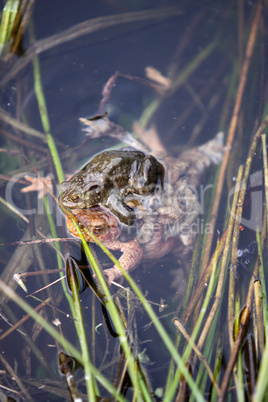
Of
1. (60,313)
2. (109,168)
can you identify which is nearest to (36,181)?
(109,168)

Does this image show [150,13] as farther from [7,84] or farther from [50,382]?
[50,382]

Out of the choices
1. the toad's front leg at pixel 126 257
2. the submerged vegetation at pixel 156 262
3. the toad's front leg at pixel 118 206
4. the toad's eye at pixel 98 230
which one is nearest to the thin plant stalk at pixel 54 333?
the submerged vegetation at pixel 156 262

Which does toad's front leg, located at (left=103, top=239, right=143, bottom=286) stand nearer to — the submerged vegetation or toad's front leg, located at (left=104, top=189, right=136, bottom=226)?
the submerged vegetation

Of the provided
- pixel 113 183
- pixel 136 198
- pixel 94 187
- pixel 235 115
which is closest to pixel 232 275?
pixel 136 198

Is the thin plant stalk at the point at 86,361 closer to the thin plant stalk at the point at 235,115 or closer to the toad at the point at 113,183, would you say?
the toad at the point at 113,183

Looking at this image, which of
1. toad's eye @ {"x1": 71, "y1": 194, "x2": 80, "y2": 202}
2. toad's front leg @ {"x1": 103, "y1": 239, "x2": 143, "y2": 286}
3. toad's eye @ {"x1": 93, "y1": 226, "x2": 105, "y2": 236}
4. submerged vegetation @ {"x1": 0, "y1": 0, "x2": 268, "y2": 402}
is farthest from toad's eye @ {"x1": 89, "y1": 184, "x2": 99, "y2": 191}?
toad's front leg @ {"x1": 103, "y1": 239, "x2": 143, "y2": 286}

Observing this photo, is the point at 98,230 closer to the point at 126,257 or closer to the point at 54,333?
the point at 126,257
